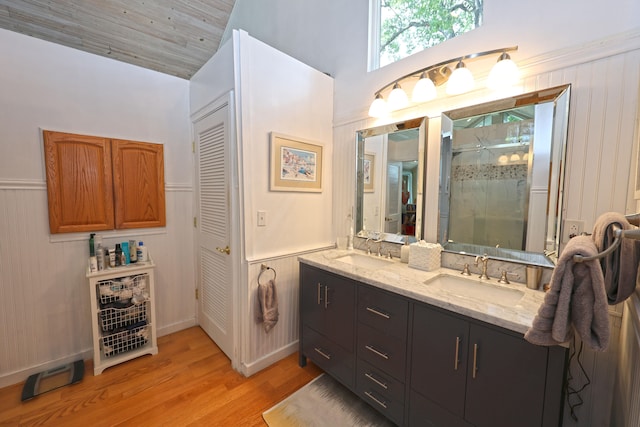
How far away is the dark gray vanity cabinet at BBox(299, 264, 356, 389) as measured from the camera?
1.62 meters

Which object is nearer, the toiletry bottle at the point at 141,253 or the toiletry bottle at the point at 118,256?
the toiletry bottle at the point at 118,256

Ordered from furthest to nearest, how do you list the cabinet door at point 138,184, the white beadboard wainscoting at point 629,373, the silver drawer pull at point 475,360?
the cabinet door at point 138,184, the silver drawer pull at point 475,360, the white beadboard wainscoting at point 629,373

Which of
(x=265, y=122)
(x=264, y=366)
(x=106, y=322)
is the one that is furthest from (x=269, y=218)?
(x=106, y=322)

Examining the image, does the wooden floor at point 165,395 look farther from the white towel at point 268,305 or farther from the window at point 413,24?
the window at point 413,24

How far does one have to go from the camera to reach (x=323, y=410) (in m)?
1.62

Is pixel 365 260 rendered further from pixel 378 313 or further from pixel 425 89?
pixel 425 89

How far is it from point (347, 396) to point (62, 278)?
230 centimetres

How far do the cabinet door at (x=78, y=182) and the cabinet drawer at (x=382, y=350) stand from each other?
2.18 metres

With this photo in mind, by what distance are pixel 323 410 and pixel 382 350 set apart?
606 mm

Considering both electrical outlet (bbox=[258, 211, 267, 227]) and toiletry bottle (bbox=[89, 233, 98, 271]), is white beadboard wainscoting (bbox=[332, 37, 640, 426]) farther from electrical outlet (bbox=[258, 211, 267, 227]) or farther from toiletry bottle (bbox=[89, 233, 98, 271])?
toiletry bottle (bbox=[89, 233, 98, 271])

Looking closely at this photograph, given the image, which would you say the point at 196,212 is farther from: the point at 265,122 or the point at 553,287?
the point at 553,287

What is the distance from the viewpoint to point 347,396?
1.73m

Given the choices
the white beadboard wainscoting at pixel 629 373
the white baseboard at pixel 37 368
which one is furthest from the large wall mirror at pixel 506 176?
the white baseboard at pixel 37 368

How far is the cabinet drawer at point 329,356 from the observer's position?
5.39 ft
